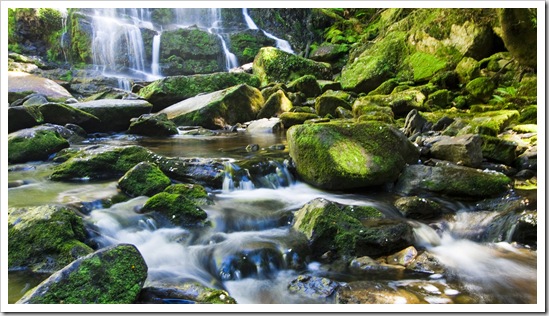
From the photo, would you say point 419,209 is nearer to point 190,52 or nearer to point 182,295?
point 182,295

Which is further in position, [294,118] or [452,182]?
[294,118]

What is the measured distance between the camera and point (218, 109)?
921 centimetres

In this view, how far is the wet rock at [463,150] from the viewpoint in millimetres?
4641

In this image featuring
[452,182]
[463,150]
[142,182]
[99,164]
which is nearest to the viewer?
[142,182]

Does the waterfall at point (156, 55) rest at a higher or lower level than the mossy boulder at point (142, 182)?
higher

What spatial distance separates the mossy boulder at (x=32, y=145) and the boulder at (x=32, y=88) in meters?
4.91

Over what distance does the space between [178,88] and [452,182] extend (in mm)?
8309

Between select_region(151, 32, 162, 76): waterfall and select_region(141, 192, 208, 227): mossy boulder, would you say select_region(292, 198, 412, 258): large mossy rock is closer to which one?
select_region(141, 192, 208, 227): mossy boulder

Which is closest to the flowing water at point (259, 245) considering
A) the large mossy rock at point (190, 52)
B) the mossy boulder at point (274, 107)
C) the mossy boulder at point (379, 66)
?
the mossy boulder at point (274, 107)

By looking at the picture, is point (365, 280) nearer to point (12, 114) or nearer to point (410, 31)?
point (12, 114)

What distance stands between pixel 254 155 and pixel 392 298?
11.3 ft

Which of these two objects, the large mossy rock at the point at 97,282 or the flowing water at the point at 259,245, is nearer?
the large mossy rock at the point at 97,282

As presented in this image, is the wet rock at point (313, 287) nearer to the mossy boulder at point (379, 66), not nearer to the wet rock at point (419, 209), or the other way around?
the wet rock at point (419, 209)

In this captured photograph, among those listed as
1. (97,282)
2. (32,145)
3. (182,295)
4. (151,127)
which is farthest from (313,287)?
(151,127)
